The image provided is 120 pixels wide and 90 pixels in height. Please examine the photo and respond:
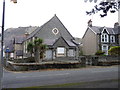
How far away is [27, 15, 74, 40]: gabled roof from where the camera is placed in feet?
104

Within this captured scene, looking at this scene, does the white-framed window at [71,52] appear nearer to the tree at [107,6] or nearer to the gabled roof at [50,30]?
the gabled roof at [50,30]

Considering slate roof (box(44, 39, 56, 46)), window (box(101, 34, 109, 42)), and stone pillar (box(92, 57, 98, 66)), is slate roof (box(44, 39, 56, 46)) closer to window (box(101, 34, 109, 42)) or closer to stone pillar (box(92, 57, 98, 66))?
window (box(101, 34, 109, 42))

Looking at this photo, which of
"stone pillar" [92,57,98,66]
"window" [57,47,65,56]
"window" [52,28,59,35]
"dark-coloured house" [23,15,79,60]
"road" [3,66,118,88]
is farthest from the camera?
"window" [52,28,59,35]

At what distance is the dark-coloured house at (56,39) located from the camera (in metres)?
29.7

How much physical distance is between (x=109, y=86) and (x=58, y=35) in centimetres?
2908

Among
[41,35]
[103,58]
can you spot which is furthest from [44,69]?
[41,35]

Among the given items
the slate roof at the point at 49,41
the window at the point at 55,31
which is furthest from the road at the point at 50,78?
the window at the point at 55,31

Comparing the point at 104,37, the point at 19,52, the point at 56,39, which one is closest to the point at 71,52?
the point at 56,39

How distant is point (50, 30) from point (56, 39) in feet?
8.63

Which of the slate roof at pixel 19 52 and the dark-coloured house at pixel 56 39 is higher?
the dark-coloured house at pixel 56 39

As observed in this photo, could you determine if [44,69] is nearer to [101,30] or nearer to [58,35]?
[58,35]

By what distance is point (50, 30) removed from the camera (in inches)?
1281

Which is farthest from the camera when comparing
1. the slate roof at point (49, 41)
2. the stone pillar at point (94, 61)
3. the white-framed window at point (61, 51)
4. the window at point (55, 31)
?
the window at point (55, 31)

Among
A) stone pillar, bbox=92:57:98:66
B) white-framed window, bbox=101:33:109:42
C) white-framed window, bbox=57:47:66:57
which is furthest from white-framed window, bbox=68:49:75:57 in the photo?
stone pillar, bbox=92:57:98:66
